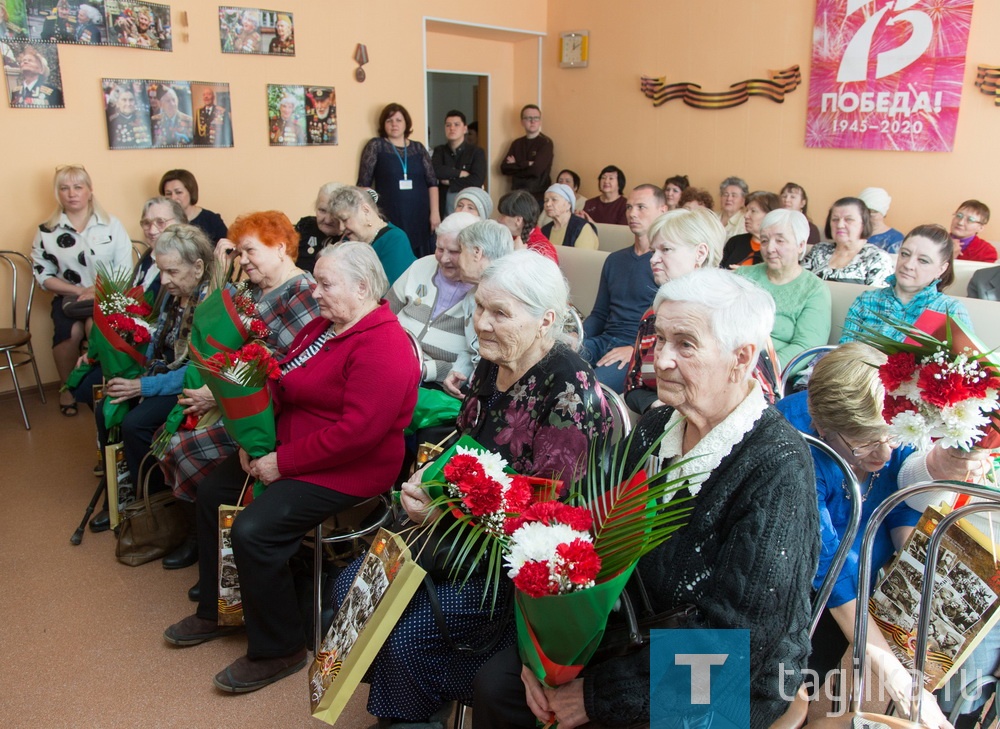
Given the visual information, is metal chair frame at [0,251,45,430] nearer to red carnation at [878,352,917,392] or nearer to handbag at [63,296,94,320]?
handbag at [63,296,94,320]

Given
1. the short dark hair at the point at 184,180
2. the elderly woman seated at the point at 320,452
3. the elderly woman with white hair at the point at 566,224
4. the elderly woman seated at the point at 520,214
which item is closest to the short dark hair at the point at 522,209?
the elderly woman seated at the point at 520,214

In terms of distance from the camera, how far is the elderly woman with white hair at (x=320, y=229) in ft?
13.9

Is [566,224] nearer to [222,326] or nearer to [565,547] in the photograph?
[222,326]

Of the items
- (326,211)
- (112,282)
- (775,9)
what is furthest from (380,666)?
(775,9)

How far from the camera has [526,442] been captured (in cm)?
182

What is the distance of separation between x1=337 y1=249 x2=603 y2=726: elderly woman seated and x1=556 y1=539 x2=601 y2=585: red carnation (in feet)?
1.31

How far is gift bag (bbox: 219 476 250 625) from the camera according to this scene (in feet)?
7.63

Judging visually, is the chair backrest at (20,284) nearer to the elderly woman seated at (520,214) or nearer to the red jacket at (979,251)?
the elderly woman seated at (520,214)

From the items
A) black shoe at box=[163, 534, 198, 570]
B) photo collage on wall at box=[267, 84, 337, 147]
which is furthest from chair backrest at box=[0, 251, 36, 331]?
black shoe at box=[163, 534, 198, 570]

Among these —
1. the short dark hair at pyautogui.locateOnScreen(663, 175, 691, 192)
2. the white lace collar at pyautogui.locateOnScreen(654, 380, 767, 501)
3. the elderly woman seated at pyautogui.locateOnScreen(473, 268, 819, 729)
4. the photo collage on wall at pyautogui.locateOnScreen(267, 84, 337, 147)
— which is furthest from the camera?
the short dark hair at pyautogui.locateOnScreen(663, 175, 691, 192)

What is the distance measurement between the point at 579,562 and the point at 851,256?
3.78 m

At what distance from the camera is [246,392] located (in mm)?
2203

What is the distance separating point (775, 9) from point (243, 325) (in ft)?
18.8

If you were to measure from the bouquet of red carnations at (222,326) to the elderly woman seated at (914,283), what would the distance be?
2.26 metres
